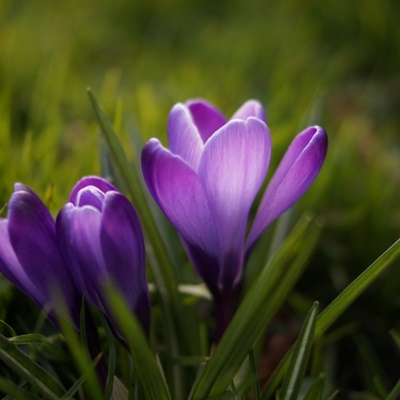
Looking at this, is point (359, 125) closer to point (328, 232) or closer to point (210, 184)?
point (328, 232)

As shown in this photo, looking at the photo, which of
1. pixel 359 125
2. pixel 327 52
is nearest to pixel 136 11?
pixel 327 52

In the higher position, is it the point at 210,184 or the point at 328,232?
the point at 210,184

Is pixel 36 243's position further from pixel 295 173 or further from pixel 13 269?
pixel 295 173

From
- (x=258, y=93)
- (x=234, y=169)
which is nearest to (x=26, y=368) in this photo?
(x=234, y=169)

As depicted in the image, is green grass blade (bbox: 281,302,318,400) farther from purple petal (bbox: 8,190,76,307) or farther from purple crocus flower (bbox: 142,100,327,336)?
purple petal (bbox: 8,190,76,307)

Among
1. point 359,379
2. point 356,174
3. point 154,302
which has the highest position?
point 356,174

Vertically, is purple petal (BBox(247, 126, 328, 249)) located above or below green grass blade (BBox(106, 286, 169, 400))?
above

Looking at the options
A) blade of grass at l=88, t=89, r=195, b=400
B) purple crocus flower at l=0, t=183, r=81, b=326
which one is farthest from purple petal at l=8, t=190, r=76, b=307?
blade of grass at l=88, t=89, r=195, b=400
